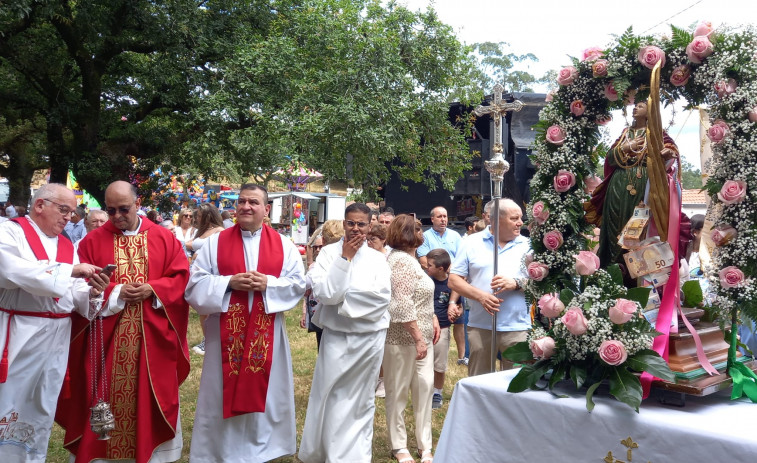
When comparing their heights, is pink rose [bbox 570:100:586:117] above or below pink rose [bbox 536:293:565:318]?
above

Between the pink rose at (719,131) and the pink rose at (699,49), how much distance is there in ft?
1.05

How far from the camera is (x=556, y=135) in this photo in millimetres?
3699

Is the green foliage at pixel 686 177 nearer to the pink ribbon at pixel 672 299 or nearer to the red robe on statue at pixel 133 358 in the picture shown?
the pink ribbon at pixel 672 299

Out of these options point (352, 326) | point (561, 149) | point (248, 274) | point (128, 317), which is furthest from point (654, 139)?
point (128, 317)

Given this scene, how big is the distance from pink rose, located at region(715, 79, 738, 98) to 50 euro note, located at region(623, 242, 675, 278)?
73 centimetres

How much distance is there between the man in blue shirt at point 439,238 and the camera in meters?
8.84

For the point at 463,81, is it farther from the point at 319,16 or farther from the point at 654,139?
the point at 654,139

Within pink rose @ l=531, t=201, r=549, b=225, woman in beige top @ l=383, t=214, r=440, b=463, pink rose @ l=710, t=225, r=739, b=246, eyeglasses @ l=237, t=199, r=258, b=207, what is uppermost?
eyeglasses @ l=237, t=199, r=258, b=207

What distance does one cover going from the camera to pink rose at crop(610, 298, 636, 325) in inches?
120

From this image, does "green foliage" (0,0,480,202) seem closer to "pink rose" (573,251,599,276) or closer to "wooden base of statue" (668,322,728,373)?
"pink rose" (573,251,599,276)

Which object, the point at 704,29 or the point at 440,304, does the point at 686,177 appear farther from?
the point at 704,29

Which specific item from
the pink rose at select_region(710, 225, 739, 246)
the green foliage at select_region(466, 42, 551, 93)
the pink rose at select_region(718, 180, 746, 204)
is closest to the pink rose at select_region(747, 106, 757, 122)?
the pink rose at select_region(718, 180, 746, 204)

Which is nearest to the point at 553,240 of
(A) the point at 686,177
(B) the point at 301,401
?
(B) the point at 301,401

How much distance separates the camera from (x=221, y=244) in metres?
5.25
